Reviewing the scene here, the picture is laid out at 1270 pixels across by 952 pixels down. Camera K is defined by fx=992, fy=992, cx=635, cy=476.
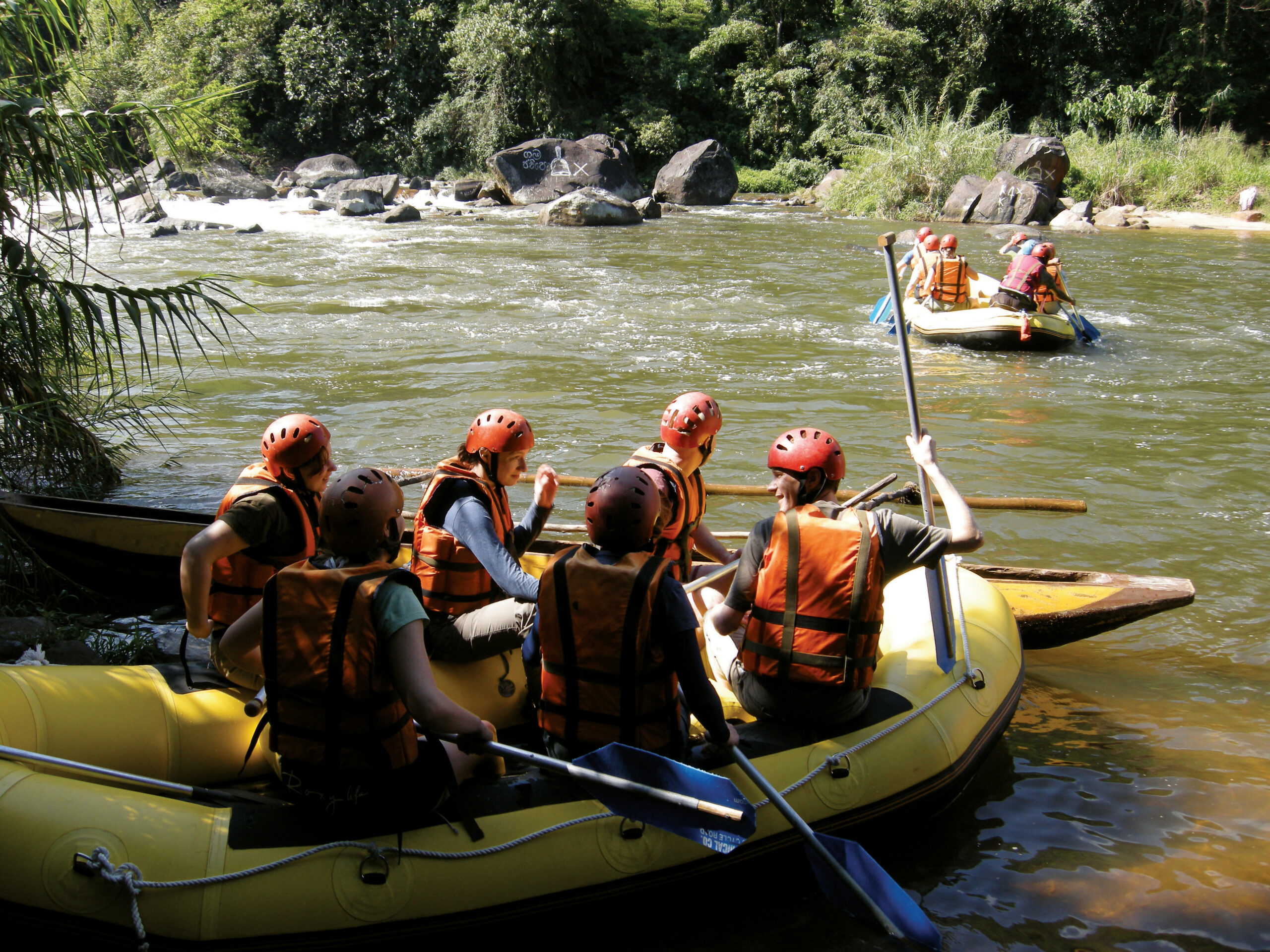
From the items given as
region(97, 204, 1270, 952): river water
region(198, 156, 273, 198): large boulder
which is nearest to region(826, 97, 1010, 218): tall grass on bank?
region(97, 204, 1270, 952): river water

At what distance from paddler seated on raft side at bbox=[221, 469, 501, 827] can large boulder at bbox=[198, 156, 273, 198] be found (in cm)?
2673

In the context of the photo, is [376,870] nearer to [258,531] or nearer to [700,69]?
[258,531]

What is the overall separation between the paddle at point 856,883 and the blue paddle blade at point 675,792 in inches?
9.0

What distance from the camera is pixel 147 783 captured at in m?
2.68

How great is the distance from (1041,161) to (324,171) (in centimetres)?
1944

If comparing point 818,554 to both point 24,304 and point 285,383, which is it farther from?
point 285,383

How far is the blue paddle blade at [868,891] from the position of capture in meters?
2.68

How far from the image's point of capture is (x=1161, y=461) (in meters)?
7.67

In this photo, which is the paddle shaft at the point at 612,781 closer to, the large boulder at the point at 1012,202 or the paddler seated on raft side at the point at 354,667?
the paddler seated on raft side at the point at 354,667

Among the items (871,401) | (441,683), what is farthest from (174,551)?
(871,401)

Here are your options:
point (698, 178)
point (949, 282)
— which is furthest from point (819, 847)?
point (698, 178)

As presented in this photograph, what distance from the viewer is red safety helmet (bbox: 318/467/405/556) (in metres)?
2.38

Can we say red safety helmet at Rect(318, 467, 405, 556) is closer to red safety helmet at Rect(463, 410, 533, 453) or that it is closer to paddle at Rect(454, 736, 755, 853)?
paddle at Rect(454, 736, 755, 853)

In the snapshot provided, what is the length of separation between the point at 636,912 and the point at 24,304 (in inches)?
149
